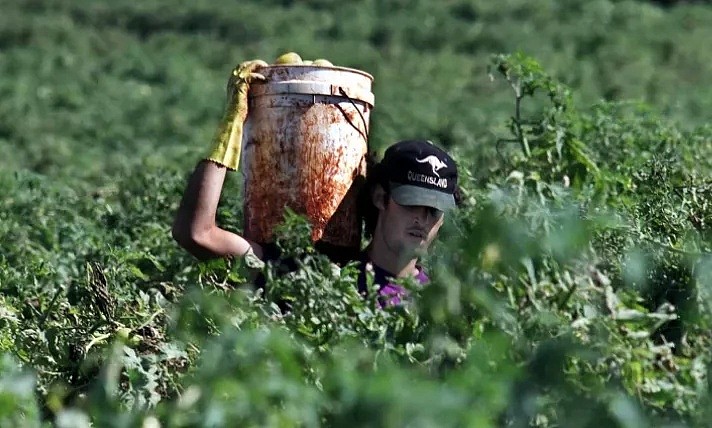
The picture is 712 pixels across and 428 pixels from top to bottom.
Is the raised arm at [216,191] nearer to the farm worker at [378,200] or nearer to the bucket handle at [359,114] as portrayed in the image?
the farm worker at [378,200]

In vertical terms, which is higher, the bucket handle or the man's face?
the bucket handle

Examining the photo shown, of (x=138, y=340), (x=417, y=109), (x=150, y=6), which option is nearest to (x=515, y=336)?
(x=138, y=340)

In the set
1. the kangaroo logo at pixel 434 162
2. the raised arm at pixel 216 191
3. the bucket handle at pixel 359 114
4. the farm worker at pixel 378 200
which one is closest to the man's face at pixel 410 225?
the farm worker at pixel 378 200

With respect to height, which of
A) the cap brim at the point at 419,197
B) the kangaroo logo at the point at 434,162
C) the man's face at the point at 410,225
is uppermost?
the kangaroo logo at the point at 434,162

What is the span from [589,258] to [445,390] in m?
0.81

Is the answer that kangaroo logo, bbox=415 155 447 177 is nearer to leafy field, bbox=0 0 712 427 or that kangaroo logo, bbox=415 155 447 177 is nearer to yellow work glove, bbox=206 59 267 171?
leafy field, bbox=0 0 712 427

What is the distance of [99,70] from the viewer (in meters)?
17.9

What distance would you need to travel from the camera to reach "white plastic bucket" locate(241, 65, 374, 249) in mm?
4773

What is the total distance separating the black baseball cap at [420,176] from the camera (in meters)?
4.79

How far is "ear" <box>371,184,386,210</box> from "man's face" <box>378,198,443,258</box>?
2cm

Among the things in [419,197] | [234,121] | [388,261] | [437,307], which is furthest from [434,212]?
[437,307]

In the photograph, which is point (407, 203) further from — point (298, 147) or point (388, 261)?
point (298, 147)

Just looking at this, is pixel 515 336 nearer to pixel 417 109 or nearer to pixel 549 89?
pixel 549 89

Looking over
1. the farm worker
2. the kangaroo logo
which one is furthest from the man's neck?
the kangaroo logo
